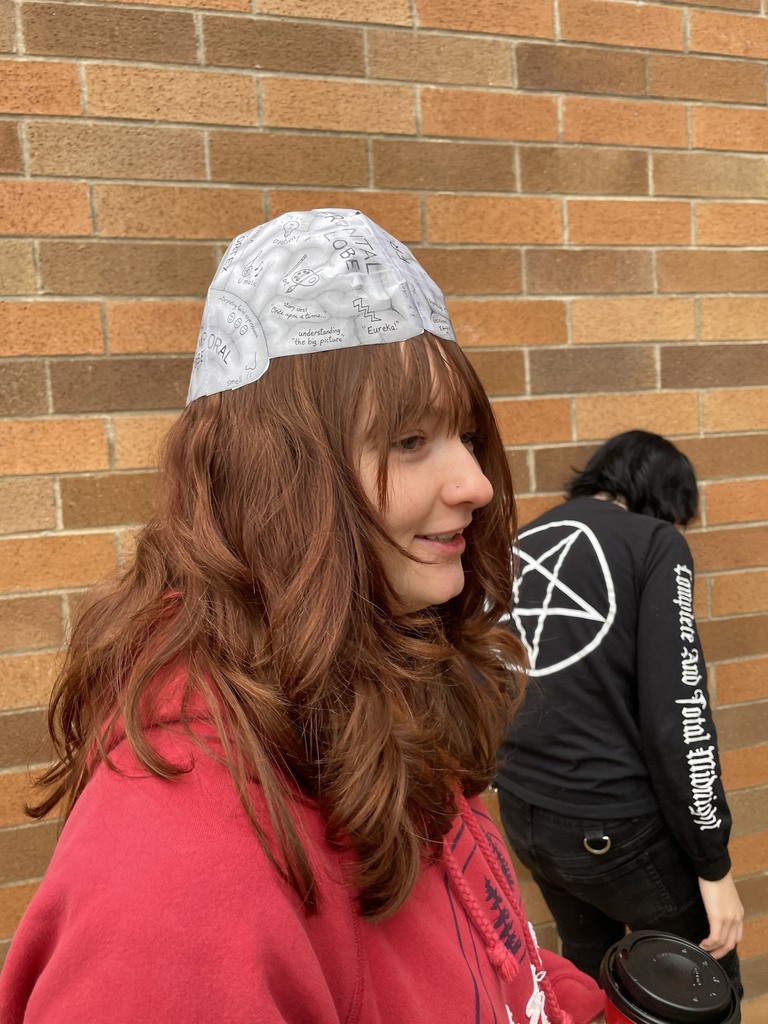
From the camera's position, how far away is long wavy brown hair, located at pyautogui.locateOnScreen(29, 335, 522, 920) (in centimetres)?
92

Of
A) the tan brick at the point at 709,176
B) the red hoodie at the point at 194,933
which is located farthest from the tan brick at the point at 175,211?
the red hoodie at the point at 194,933

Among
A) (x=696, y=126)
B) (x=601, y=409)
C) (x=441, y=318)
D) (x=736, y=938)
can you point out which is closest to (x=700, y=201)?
(x=696, y=126)

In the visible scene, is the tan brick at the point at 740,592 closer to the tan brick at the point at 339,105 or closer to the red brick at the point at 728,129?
the red brick at the point at 728,129

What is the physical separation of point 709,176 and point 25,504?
8.16ft

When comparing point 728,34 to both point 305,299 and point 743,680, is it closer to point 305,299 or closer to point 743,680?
point 743,680

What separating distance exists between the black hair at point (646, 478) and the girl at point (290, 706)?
54.3 inches

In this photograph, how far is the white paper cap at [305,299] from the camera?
107cm

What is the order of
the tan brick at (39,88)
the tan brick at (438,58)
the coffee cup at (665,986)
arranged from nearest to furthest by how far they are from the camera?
the coffee cup at (665,986), the tan brick at (39,88), the tan brick at (438,58)

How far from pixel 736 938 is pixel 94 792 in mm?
2140

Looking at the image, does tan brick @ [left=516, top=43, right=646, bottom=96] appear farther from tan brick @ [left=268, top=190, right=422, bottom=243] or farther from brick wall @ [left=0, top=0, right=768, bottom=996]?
tan brick @ [left=268, top=190, right=422, bottom=243]

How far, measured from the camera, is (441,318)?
47.6 inches

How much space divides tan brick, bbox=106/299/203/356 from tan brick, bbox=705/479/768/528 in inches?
73.1

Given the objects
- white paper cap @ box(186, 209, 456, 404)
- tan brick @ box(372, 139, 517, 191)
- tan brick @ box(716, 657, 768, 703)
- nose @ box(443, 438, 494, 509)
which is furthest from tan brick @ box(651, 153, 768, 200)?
nose @ box(443, 438, 494, 509)

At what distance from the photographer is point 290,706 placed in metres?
0.95
